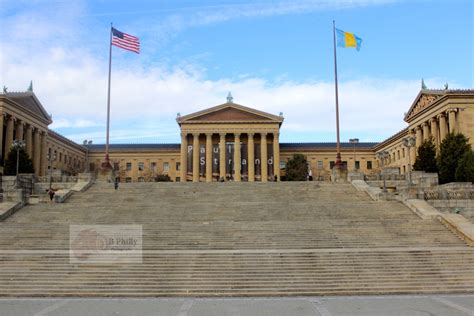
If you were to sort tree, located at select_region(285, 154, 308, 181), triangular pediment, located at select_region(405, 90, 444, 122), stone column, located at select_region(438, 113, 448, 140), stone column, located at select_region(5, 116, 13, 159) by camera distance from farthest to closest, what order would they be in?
tree, located at select_region(285, 154, 308, 181), triangular pediment, located at select_region(405, 90, 444, 122), stone column, located at select_region(5, 116, 13, 159), stone column, located at select_region(438, 113, 448, 140)

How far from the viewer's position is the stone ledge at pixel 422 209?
26034 mm

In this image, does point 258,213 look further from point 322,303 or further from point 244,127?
point 244,127

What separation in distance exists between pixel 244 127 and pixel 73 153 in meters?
40.0

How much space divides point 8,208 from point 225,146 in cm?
6322

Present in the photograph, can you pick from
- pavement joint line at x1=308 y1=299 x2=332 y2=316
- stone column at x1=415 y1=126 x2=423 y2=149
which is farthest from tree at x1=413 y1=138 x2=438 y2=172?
pavement joint line at x1=308 y1=299 x2=332 y2=316

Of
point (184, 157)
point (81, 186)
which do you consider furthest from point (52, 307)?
point (184, 157)

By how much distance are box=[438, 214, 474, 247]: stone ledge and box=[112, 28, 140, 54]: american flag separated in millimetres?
27529

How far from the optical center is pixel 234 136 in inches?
3538

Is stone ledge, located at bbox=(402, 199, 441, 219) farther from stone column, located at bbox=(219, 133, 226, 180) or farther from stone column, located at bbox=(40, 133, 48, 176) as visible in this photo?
stone column, located at bbox=(40, 133, 48, 176)

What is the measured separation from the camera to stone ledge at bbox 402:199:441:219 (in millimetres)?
26034

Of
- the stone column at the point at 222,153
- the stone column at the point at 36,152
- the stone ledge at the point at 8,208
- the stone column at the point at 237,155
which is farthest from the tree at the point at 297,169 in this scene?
Answer: the stone ledge at the point at 8,208

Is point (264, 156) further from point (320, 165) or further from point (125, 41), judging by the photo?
point (125, 41)

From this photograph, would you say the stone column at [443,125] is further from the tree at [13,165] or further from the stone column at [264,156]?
the tree at [13,165]

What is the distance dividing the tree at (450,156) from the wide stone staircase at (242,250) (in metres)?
21.3
